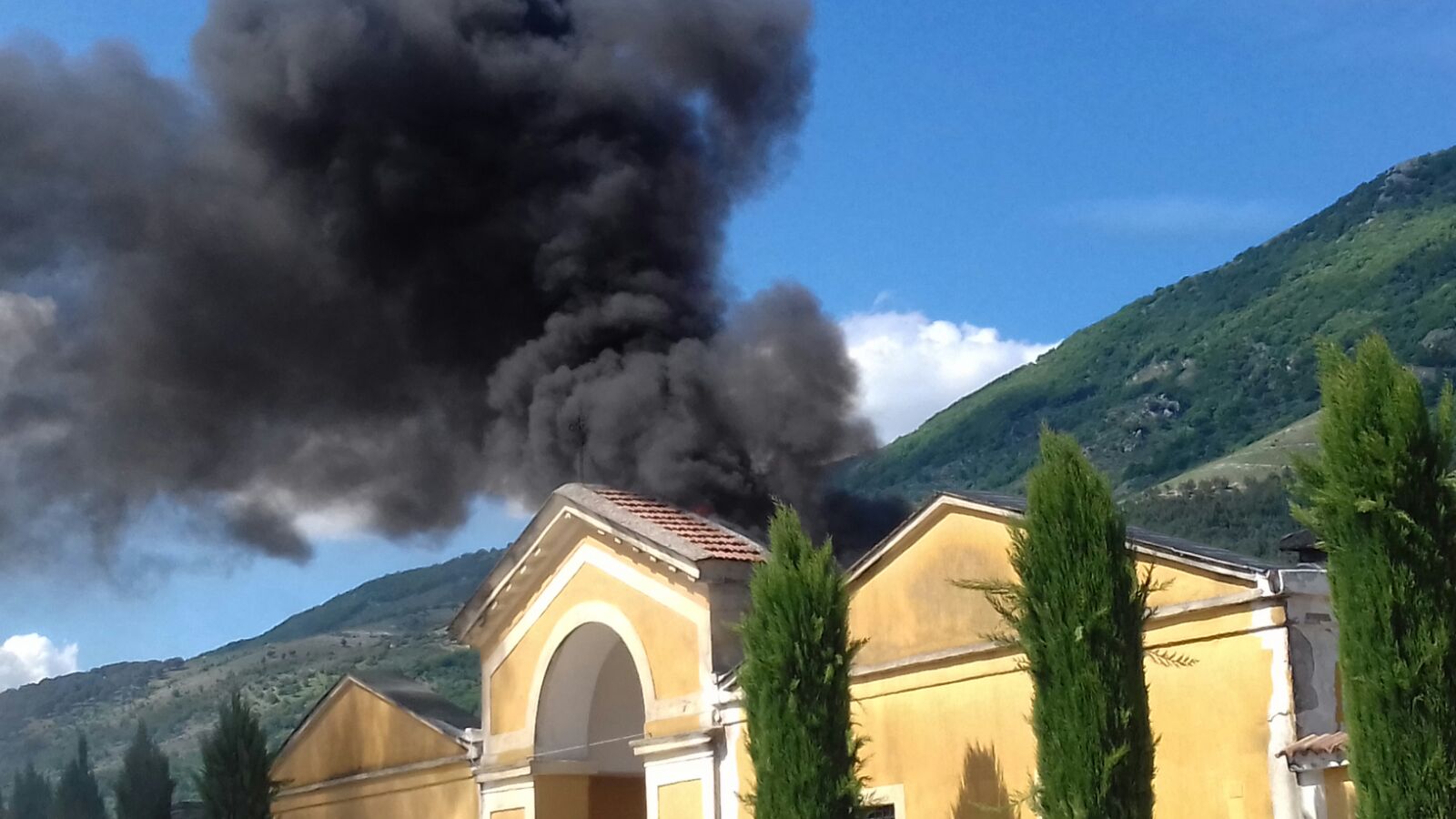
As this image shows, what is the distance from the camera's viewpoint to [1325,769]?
41.8ft

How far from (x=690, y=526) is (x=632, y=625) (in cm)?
124

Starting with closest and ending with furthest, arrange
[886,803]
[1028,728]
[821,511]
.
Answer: [1028,728], [886,803], [821,511]

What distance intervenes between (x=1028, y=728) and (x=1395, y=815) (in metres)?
4.71

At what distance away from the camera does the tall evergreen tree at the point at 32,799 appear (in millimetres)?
44969

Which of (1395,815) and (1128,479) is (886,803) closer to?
(1395,815)

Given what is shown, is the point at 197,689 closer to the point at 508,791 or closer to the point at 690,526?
the point at 508,791

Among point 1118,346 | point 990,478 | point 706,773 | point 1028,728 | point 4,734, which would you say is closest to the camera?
point 1028,728

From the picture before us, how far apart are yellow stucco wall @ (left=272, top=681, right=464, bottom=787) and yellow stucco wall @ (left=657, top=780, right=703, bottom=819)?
11.8ft

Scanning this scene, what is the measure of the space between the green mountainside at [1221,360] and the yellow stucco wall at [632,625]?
5156cm

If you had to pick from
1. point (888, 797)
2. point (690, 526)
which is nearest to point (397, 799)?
point (690, 526)

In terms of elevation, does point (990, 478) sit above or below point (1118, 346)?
below

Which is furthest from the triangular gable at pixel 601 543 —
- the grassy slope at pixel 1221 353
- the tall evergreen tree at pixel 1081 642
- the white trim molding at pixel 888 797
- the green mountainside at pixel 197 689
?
the grassy slope at pixel 1221 353

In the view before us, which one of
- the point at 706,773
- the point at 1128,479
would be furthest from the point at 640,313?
the point at 1128,479

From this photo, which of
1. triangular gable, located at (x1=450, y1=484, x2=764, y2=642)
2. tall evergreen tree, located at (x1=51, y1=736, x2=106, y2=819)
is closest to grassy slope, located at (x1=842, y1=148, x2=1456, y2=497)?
tall evergreen tree, located at (x1=51, y1=736, x2=106, y2=819)
